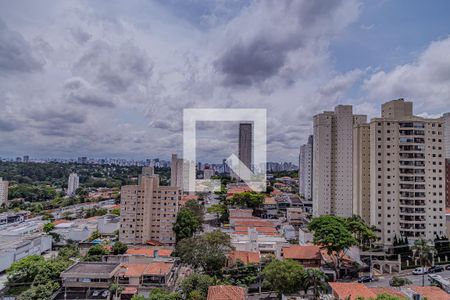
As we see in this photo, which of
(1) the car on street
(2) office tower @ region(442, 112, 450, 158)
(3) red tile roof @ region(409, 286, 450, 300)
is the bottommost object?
(1) the car on street

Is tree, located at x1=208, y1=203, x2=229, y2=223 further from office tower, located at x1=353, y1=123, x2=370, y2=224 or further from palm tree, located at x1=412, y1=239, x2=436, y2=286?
palm tree, located at x1=412, y1=239, x2=436, y2=286

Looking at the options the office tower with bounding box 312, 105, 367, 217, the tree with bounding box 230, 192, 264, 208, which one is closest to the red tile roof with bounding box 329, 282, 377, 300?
the office tower with bounding box 312, 105, 367, 217

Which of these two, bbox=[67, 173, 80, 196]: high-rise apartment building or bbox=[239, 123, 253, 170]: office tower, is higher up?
bbox=[239, 123, 253, 170]: office tower

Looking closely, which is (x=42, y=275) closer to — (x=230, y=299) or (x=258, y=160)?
(x=230, y=299)

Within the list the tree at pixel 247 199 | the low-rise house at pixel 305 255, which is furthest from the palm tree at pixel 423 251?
the tree at pixel 247 199

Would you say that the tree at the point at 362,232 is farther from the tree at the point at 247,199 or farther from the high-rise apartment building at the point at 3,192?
the high-rise apartment building at the point at 3,192

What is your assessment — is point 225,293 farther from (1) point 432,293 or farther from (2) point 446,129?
(2) point 446,129

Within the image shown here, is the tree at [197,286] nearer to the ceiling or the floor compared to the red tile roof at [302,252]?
nearer to the floor
